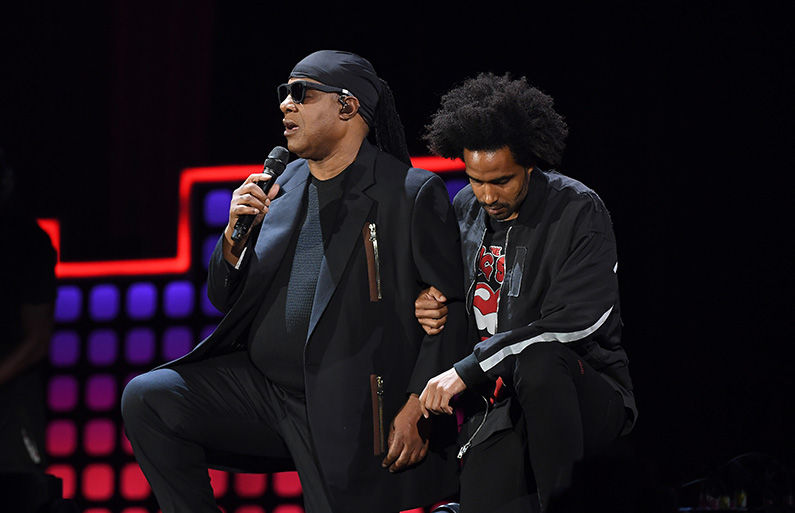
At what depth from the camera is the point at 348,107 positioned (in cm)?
247

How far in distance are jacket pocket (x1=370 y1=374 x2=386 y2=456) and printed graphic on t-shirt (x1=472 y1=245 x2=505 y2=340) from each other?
30cm

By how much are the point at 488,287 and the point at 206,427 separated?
78 centimetres

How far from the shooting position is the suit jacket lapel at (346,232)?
230 centimetres

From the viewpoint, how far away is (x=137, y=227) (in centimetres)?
383

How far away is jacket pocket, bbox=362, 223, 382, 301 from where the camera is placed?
2318mm

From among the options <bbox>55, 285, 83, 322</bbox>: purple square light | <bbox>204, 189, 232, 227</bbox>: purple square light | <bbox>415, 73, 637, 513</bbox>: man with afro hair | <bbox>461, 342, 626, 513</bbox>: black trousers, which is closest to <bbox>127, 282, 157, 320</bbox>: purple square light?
<bbox>55, 285, 83, 322</bbox>: purple square light

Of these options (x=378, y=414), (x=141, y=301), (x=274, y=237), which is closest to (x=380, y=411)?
(x=378, y=414)

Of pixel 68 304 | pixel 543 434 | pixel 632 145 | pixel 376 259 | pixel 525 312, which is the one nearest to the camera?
pixel 543 434

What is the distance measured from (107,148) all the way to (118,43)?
18.1 inches

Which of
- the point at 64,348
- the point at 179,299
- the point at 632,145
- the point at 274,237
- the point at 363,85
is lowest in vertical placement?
the point at 64,348

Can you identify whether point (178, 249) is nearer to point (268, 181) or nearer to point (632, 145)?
point (268, 181)

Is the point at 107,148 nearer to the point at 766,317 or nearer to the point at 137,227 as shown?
the point at 137,227

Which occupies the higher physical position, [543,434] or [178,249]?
[178,249]

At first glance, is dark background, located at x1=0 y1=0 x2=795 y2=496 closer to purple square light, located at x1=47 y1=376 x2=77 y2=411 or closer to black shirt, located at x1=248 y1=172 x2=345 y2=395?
purple square light, located at x1=47 y1=376 x2=77 y2=411
